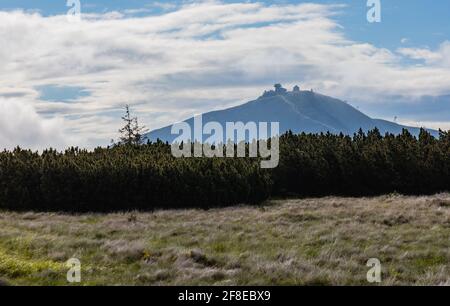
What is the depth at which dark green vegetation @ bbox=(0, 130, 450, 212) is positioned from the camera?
117 ft

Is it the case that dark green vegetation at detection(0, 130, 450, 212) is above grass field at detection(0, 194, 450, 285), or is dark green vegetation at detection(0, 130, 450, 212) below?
above

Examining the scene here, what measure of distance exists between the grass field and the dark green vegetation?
711cm

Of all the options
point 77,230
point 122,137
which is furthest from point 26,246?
point 122,137

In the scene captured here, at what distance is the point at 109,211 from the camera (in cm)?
3481

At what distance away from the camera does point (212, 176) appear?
36.2m

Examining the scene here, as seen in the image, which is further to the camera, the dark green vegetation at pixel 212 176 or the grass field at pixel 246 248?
the dark green vegetation at pixel 212 176

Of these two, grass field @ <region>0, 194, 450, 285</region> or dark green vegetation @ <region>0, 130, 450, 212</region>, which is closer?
grass field @ <region>0, 194, 450, 285</region>

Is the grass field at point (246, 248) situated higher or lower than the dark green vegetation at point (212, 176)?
lower

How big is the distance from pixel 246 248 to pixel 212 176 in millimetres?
17888

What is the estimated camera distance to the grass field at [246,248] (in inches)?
543

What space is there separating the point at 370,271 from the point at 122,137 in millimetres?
74821

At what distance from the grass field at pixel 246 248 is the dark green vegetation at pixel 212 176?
23.3ft

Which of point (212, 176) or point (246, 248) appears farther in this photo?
point (212, 176)
